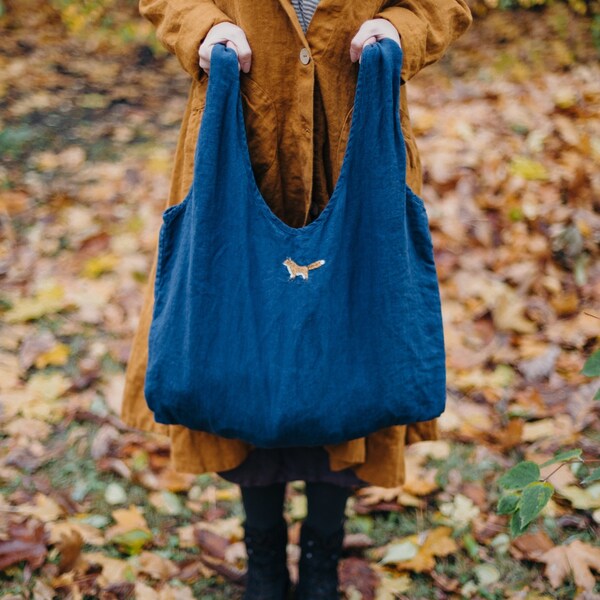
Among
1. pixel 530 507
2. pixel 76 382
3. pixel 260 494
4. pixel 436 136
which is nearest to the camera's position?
pixel 530 507

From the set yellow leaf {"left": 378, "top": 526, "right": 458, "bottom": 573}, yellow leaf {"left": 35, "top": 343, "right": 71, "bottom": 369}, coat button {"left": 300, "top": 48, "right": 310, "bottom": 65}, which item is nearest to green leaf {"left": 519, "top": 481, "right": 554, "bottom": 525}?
yellow leaf {"left": 378, "top": 526, "right": 458, "bottom": 573}

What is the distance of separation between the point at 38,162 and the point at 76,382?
6.17ft

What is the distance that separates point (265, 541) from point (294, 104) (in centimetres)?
111

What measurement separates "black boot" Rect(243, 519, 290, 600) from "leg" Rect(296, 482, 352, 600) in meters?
0.06

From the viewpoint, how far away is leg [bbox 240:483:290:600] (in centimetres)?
170

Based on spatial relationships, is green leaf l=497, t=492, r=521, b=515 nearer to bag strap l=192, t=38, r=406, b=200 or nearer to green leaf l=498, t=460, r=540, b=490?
green leaf l=498, t=460, r=540, b=490

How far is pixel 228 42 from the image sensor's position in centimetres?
123

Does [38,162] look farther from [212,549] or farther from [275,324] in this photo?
[275,324]

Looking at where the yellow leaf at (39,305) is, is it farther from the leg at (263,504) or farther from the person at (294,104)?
the leg at (263,504)

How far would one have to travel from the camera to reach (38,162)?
3922 millimetres

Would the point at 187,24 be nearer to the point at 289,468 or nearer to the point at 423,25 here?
the point at 423,25

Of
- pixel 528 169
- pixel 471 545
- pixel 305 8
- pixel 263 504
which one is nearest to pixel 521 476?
pixel 263 504

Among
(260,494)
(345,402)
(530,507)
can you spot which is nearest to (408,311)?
(345,402)

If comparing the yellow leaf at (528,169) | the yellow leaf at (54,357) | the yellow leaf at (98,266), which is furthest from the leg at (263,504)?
the yellow leaf at (528,169)
